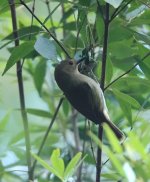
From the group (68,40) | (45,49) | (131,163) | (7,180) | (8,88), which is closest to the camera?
(131,163)

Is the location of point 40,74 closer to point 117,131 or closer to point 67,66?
point 67,66

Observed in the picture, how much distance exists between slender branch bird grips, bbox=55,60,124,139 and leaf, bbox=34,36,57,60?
94mm

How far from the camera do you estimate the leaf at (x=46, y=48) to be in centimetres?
108

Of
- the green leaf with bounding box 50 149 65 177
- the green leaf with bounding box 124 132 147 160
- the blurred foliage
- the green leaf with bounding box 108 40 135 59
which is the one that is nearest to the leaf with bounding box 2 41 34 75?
the blurred foliage

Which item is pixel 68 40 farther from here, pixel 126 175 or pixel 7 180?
pixel 126 175

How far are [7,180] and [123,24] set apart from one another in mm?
719

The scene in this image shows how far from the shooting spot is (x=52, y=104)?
1771 mm

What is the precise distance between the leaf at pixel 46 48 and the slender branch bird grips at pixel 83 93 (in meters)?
0.09

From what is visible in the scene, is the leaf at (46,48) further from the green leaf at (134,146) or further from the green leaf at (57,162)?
the green leaf at (134,146)

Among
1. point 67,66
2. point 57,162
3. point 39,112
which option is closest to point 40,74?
point 39,112

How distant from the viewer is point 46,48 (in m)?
1.09

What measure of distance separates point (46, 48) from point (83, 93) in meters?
0.13

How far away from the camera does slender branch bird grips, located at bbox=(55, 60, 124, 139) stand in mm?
1104

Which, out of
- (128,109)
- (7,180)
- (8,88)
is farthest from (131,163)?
(8,88)
